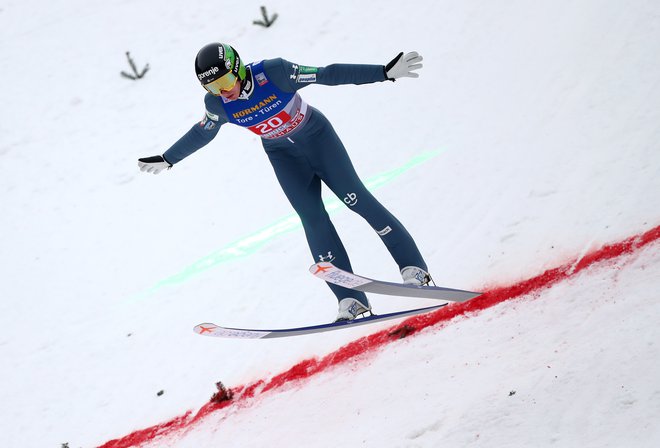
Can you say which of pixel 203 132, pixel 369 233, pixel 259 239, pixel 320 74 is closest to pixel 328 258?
pixel 203 132

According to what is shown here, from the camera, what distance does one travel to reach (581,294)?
255 inches

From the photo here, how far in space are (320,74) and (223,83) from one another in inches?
28.7

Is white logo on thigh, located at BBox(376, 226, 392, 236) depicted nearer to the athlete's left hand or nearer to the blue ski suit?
the blue ski suit

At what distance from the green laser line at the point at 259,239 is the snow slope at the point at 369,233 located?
0.33ft

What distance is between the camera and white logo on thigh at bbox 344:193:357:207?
6434 millimetres

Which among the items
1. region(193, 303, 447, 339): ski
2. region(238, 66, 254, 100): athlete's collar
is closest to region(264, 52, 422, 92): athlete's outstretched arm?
region(238, 66, 254, 100): athlete's collar

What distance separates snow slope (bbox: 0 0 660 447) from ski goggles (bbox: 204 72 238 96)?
110 inches

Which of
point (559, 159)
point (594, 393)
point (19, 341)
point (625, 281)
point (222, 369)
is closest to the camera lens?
point (594, 393)

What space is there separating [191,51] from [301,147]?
320 inches

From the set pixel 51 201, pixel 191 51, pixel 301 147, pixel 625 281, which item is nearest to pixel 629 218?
pixel 625 281

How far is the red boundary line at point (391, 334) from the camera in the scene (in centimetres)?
695

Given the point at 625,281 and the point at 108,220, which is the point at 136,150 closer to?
the point at 108,220

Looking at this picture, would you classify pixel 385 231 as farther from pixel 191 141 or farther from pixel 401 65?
pixel 191 141

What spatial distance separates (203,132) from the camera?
632 centimetres
